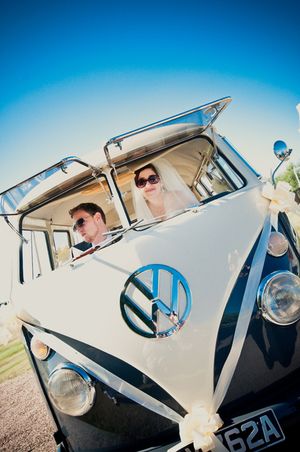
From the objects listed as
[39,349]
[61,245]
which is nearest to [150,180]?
[39,349]

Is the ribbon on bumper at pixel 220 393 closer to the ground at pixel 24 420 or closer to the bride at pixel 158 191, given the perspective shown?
the bride at pixel 158 191

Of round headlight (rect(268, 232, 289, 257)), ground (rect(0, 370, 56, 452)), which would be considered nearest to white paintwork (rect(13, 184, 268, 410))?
round headlight (rect(268, 232, 289, 257))

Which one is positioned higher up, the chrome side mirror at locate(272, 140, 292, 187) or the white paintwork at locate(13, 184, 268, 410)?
the chrome side mirror at locate(272, 140, 292, 187)

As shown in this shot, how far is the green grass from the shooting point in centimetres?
798

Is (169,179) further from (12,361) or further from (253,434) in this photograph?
(12,361)

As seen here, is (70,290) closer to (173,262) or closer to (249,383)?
(173,262)

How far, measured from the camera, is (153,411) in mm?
1601

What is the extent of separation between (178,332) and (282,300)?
25.3 inches

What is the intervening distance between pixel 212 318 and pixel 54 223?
2913 millimetres

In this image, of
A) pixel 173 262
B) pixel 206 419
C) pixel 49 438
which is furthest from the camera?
pixel 49 438

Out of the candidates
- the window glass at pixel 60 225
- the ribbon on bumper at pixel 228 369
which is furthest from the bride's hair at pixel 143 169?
the ribbon on bumper at pixel 228 369

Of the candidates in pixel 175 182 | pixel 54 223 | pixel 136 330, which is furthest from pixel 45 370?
pixel 54 223

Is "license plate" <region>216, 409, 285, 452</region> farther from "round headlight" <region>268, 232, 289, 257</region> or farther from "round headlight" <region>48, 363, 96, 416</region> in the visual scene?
"round headlight" <region>268, 232, 289, 257</region>

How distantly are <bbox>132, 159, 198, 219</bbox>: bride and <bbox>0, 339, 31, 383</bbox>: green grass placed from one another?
295 inches
